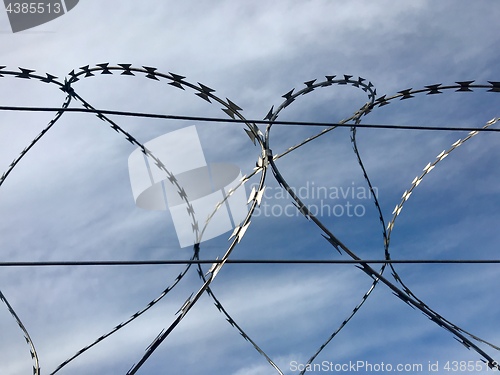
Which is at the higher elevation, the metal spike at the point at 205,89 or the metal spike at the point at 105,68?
the metal spike at the point at 105,68

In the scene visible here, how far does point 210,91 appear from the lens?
19.6ft

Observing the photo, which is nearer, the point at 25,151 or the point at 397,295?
the point at 397,295

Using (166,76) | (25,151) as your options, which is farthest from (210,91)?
(25,151)

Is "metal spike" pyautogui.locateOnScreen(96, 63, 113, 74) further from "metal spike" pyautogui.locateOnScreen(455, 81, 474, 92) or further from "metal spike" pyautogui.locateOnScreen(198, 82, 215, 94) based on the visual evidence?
"metal spike" pyautogui.locateOnScreen(455, 81, 474, 92)

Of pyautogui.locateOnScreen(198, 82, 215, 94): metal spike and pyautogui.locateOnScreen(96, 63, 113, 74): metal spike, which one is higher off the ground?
pyautogui.locateOnScreen(96, 63, 113, 74): metal spike

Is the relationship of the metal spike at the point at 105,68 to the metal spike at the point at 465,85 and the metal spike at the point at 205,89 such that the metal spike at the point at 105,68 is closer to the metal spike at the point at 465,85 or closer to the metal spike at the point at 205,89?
the metal spike at the point at 205,89

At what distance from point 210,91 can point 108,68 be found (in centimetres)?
101

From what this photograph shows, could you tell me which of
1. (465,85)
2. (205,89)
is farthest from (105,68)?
(465,85)

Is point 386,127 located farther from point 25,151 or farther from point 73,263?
point 25,151

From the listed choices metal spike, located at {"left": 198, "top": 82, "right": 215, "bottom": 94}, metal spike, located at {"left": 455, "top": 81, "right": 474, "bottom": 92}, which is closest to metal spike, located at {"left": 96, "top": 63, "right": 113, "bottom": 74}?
metal spike, located at {"left": 198, "top": 82, "right": 215, "bottom": 94}

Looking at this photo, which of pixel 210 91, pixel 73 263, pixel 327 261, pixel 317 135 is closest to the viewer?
pixel 73 263

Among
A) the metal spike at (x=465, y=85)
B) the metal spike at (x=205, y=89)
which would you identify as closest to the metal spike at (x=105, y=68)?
the metal spike at (x=205, y=89)

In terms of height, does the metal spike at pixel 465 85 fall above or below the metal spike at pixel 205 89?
above

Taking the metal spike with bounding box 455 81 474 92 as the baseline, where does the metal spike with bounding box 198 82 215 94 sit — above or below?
below
